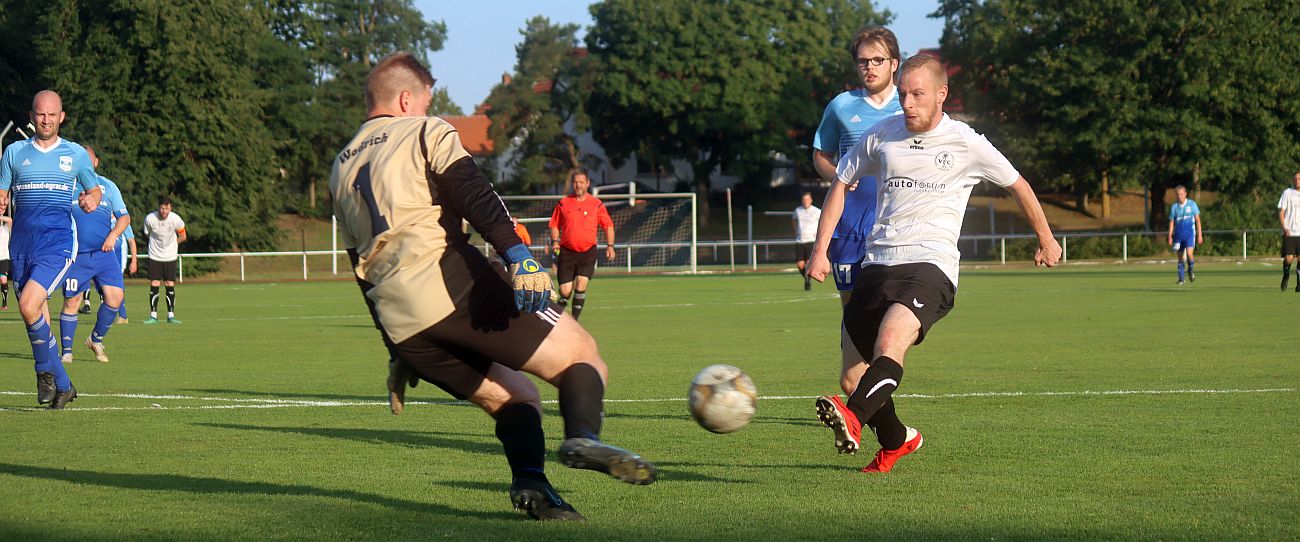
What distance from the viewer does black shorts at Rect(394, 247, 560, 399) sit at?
4.86 metres

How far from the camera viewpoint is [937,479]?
603cm

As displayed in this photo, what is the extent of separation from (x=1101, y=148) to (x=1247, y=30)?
670cm

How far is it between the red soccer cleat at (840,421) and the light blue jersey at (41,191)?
21.1 ft

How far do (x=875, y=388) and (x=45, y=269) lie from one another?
6519 mm

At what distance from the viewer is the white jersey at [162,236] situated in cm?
2230

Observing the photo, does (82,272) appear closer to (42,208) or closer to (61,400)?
(42,208)

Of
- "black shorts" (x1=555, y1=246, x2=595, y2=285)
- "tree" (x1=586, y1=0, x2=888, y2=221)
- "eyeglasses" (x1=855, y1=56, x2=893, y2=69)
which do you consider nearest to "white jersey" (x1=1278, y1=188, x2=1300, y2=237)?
"black shorts" (x1=555, y1=246, x2=595, y2=285)

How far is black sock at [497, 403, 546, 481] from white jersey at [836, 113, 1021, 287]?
1964 millimetres

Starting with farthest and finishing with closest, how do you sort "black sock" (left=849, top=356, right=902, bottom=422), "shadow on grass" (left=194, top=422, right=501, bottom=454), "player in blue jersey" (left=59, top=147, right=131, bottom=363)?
"player in blue jersey" (left=59, top=147, right=131, bottom=363)
"shadow on grass" (left=194, top=422, right=501, bottom=454)
"black sock" (left=849, top=356, right=902, bottom=422)

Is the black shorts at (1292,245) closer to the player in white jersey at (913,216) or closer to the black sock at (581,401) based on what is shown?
the player in white jersey at (913,216)

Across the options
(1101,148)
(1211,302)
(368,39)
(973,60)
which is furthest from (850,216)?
(368,39)

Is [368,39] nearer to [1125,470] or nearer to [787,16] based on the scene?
[787,16]

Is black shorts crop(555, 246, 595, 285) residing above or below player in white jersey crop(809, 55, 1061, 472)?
below

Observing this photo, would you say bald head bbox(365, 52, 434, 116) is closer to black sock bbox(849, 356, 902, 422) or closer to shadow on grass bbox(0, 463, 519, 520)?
shadow on grass bbox(0, 463, 519, 520)
